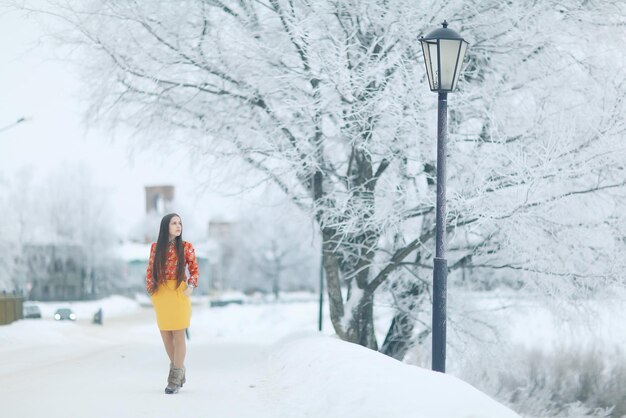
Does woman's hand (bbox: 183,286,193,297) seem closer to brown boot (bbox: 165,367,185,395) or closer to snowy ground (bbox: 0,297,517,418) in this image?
brown boot (bbox: 165,367,185,395)

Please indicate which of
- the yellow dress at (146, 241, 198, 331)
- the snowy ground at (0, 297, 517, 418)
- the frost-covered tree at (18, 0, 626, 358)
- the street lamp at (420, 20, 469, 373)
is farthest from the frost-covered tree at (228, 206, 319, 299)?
the yellow dress at (146, 241, 198, 331)

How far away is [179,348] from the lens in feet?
28.2

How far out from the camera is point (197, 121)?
1450cm

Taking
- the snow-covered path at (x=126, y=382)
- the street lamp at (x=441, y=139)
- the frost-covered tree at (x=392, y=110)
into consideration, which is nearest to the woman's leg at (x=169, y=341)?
the snow-covered path at (x=126, y=382)

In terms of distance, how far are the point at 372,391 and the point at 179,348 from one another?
2.45m

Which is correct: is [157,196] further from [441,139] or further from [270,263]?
[441,139]

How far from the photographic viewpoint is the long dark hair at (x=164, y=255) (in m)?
8.35

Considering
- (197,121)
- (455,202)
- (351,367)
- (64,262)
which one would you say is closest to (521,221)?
(455,202)

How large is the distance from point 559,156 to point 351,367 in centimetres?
490

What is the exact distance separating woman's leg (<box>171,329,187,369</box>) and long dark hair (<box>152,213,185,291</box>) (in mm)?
558

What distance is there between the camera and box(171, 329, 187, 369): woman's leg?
8578 mm

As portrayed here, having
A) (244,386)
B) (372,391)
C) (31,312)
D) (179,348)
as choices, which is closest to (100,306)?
(31,312)

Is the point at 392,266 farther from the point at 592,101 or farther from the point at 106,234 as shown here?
the point at 106,234

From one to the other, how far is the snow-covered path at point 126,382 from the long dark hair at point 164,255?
1196 millimetres
